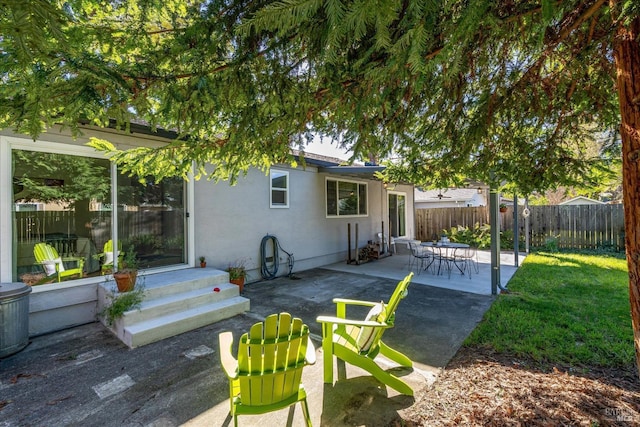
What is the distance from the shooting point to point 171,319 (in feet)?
14.2

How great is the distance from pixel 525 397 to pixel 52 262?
651 centimetres

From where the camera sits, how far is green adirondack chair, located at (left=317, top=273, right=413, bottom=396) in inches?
112

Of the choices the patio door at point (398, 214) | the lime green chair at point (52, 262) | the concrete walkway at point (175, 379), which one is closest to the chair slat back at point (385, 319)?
the concrete walkway at point (175, 379)

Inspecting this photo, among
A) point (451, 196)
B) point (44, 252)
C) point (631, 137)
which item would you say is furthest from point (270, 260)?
point (451, 196)

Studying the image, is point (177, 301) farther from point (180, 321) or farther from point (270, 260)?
point (270, 260)

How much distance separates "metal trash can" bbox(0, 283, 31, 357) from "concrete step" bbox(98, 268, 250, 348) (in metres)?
0.91

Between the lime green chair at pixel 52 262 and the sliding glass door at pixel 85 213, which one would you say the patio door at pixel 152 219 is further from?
the lime green chair at pixel 52 262

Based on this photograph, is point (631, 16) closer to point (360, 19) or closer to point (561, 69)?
point (561, 69)

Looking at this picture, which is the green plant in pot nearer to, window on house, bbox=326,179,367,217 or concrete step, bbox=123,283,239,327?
concrete step, bbox=123,283,239,327

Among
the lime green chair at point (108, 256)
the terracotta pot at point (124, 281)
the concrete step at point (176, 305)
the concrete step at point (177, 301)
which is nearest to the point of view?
the concrete step at point (176, 305)

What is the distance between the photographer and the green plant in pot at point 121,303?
4082mm

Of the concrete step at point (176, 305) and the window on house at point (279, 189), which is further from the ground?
the window on house at point (279, 189)

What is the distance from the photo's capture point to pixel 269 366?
2.21 meters

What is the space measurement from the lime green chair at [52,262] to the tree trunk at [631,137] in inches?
263
